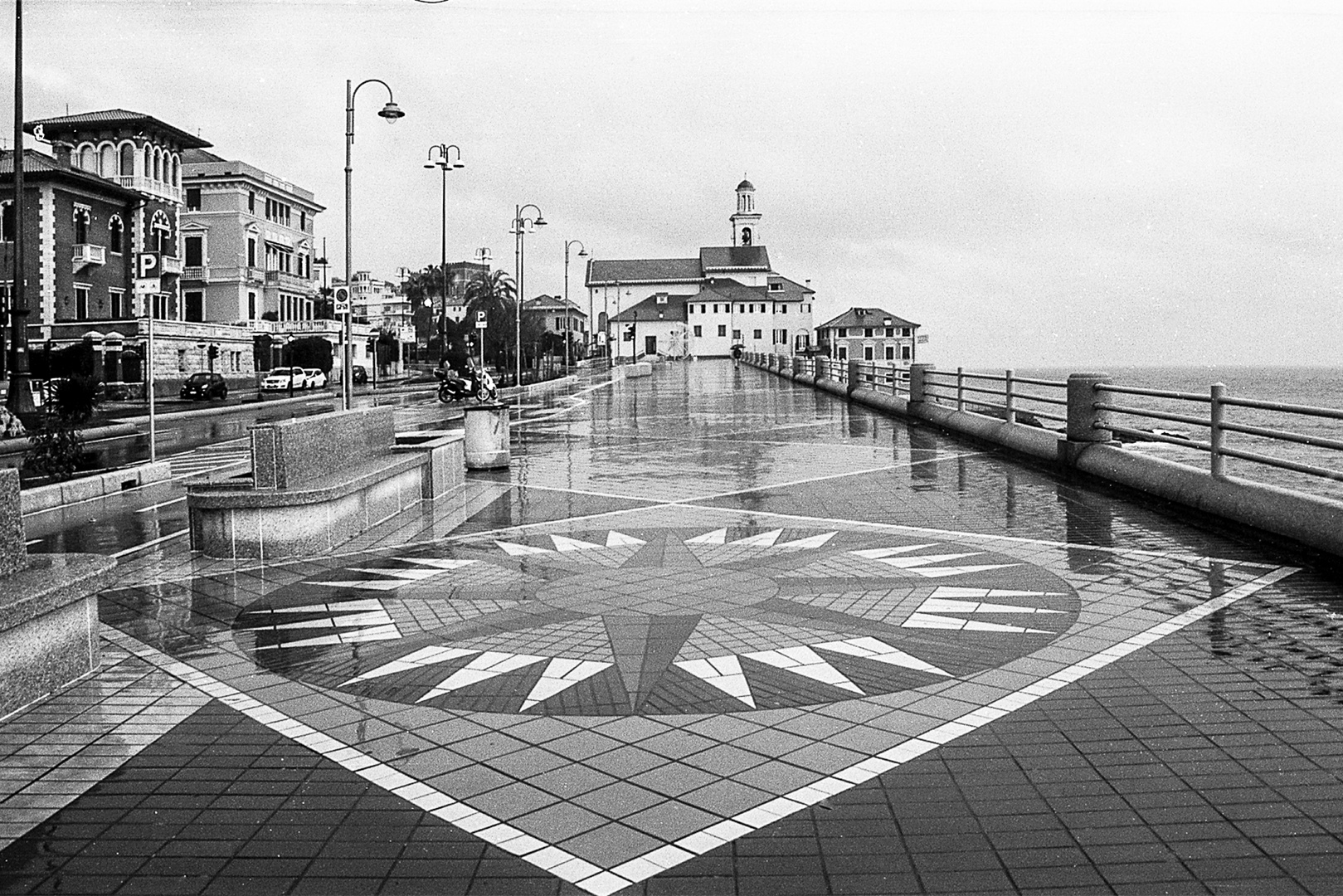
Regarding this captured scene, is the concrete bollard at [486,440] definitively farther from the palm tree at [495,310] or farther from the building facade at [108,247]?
the palm tree at [495,310]

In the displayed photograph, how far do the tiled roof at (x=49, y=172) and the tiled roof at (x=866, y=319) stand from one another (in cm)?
11402

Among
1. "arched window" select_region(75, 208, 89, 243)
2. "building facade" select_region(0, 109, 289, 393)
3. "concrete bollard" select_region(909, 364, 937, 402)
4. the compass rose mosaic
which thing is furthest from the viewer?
"arched window" select_region(75, 208, 89, 243)

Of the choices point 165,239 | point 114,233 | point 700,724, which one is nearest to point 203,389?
point 114,233

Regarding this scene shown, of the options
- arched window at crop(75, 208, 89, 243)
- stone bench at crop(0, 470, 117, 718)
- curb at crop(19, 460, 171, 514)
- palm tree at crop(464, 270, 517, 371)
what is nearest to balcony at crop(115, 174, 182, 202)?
arched window at crop(75, 208, 89, 243)

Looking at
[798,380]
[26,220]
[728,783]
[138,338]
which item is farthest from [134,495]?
[26,220]

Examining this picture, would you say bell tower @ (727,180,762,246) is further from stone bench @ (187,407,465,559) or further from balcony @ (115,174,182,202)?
stone bench @ (187,407,465,559)

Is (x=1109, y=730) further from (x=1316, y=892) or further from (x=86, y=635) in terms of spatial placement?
(x=86, y=635)

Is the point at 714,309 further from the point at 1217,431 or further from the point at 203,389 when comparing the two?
the point at 1217,431

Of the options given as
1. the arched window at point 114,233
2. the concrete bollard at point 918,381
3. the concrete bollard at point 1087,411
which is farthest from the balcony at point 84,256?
the concrete bollard at point 1087,411

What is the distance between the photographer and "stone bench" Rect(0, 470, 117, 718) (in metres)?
6.39

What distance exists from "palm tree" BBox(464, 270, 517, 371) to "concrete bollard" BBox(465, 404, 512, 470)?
166ft

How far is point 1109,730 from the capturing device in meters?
5.94

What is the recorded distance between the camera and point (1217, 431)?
1278 centimetres

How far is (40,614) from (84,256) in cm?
6896
